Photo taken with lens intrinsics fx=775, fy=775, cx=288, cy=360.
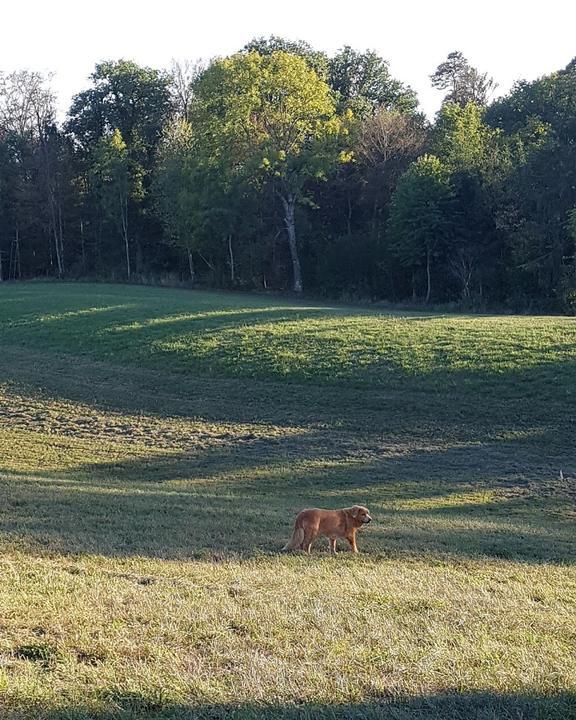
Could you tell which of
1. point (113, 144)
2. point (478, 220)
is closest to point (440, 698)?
→ point (478, 220)

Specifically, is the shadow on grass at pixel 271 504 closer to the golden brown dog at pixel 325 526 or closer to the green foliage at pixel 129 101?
the golden brown dog at pixel 325 526

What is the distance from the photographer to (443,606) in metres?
6.67

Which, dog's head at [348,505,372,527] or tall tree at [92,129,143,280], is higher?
tall tree at [92,129,143,280]

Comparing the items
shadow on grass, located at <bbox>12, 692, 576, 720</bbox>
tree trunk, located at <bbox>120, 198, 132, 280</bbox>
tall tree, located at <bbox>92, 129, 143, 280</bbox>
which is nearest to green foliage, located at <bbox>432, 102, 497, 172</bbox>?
tall tree, located at <bbox>92, 129, 143, 280</bbox>

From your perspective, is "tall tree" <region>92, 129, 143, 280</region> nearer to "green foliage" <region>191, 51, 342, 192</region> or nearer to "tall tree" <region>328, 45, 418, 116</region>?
"green foliage" <region>191, 51, 342, 192</region>

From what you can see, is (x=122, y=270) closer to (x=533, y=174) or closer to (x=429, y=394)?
(x=533, y=174)

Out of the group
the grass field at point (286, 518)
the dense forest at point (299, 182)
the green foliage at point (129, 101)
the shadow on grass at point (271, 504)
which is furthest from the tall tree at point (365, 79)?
the shadow on grass at point (271, 504)

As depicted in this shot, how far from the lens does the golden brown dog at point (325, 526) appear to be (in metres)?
9.20

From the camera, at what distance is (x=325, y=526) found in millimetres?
9305

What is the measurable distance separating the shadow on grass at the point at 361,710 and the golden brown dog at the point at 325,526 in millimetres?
4711

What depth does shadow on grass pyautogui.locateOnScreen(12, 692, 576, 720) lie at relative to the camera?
417 cm

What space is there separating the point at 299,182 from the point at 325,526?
46.2 m

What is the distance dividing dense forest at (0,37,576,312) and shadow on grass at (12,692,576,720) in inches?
1524

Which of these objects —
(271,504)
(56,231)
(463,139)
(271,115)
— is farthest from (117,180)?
(271,504)
